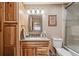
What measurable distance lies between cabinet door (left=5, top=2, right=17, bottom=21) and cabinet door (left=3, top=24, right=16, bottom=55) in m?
0.09

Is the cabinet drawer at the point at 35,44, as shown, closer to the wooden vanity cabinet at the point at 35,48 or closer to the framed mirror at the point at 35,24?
the wooden vanity cabinet at the point at 35,48

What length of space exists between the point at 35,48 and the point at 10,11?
0.58 metres

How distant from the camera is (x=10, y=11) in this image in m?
1.63

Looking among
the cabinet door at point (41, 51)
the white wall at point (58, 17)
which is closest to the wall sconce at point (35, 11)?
the white wall at point (58, 17)

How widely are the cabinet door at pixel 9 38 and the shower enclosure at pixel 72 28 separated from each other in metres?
0.68

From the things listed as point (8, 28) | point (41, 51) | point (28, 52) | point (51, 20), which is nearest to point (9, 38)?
point (8, 28)

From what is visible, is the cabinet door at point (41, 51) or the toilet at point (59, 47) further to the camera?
the cabinet door at point (41, 51)

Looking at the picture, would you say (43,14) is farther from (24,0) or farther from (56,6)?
(24,0)

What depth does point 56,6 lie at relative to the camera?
5.28ft

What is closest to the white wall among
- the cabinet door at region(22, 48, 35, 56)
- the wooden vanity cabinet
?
the wooden vanity cabinet

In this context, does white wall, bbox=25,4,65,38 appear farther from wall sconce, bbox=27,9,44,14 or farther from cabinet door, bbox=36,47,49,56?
cabinet door, bbox=36,47,49,56

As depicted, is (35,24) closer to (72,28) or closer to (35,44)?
(35,44)

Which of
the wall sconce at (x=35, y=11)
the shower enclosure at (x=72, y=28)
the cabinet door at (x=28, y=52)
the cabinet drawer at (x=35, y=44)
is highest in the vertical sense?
the wall sconce at (x=35, y=11)

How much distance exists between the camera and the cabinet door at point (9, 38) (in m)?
1.63
